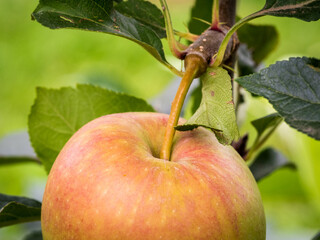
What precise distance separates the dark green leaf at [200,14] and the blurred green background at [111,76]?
0.33m

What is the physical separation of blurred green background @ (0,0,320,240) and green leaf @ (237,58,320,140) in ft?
1.88

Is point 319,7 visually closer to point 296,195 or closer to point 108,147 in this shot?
point 108,147

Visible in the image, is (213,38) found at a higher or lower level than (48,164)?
higher

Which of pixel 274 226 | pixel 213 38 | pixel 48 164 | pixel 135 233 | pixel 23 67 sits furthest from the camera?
pixel 23 67

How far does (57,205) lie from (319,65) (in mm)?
316

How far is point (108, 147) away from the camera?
55 centimetres

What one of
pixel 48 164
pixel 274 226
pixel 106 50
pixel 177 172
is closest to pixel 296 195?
pixel 274 226

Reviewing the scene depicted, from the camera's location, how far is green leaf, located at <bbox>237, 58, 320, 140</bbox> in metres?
0.49

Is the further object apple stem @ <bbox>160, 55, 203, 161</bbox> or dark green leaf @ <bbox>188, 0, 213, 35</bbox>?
dark green leaf @ <bbox>188, 0, 213, 35</bbox>

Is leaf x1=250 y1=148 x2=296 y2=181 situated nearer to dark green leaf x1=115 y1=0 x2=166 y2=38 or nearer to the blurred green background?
the blurred green background

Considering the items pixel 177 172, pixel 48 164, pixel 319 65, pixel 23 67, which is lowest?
pixel 23 67

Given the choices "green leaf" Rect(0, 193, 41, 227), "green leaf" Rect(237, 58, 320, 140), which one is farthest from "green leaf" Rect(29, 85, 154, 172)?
"green leaf" Rect(237, 58, 320, 140)

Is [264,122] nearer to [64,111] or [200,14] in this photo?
[200,14]

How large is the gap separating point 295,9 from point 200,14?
0.28 meters
